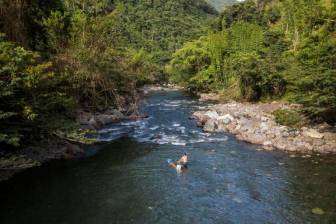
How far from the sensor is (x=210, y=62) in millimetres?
55594

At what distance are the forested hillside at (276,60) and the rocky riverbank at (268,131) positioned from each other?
146cm

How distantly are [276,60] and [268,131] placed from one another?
1459cm

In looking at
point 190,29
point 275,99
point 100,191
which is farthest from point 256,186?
point 190,29

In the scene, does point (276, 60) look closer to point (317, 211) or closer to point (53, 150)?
point (53, 150)

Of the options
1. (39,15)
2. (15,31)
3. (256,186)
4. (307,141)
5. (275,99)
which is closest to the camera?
(256,186)

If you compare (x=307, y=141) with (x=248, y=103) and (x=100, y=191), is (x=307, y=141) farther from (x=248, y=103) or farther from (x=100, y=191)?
(x=248, y=103)

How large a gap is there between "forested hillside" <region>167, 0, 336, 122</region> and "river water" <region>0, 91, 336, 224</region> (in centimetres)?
519

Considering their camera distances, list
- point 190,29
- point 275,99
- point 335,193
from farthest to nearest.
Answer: point 190,29 → point 275,99 → point 335,193

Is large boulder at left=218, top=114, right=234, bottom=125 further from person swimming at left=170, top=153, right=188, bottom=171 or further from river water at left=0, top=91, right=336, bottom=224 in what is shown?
person swimming at left=170, top=153, right=188, bottom=171

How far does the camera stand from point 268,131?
22688mm

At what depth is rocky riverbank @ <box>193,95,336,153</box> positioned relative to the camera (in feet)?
65.8

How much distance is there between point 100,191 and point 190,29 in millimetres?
101782

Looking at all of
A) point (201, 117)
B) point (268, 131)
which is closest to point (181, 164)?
point (268, 131)

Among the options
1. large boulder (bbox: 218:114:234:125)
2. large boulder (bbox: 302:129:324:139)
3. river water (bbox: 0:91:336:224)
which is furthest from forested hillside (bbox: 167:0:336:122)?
river water (bbox: 0:91:336:224)
